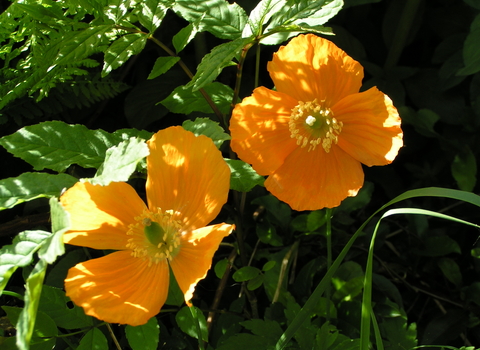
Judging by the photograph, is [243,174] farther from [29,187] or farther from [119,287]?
[29,187]

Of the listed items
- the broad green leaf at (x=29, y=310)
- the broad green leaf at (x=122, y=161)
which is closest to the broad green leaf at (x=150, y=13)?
the broad green leaf at (x=122, y=161)

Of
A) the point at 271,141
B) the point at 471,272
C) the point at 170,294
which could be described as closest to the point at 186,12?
the point at 271,141

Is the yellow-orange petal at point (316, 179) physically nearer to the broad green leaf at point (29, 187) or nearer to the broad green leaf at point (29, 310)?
the broad green leaf at point (29, 187)

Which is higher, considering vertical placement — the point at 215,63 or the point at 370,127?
the point at 215,63

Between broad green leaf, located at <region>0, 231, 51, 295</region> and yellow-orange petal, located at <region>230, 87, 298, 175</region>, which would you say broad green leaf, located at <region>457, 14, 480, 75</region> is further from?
broad green leaf, located at <region>0, 231, 51, 295</region>

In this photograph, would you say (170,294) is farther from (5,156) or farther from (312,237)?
(5,156)

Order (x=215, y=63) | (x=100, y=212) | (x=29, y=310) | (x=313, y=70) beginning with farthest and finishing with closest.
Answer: (x=313, y=70)
(x=100, y=212)
(x=215, y=63)
(x=29, y=310)

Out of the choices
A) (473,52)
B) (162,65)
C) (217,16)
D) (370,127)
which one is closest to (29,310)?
(162,65)
